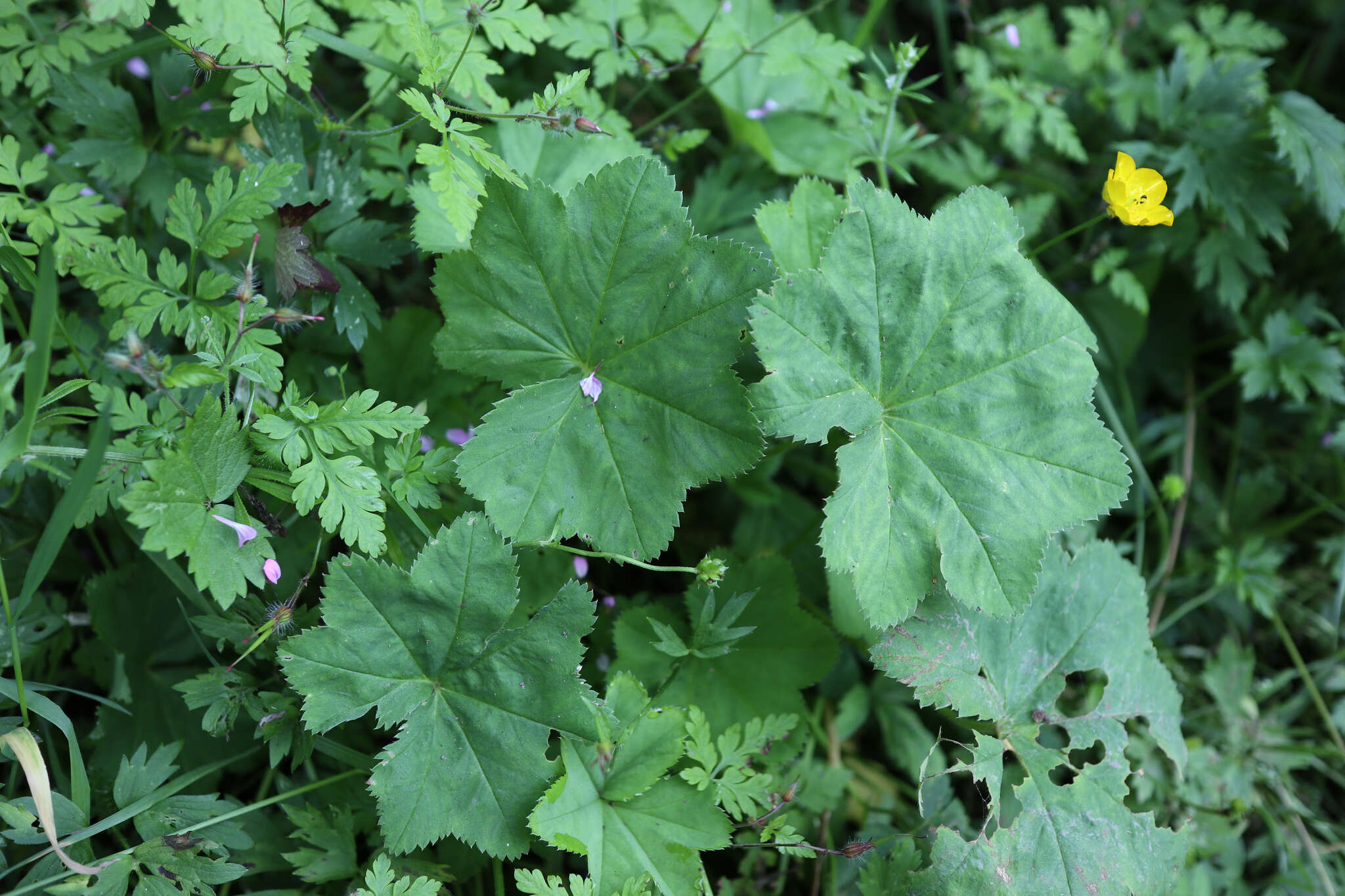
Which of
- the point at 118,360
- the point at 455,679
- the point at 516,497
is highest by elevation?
the point at 118,360

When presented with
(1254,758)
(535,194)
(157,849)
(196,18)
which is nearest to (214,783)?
Answer: (157,849)

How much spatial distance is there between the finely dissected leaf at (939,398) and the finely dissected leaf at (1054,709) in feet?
0.95

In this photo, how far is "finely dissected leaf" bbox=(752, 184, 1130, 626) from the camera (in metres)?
2.31

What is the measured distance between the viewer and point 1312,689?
11.7 ft

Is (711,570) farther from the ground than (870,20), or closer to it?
closer to it

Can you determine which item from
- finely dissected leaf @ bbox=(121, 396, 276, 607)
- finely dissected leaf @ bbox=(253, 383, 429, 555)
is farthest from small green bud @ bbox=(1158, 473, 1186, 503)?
finely dissected leaf @ bbox=(121, 396, 276, 607)

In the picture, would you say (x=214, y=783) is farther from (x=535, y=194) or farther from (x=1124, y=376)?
(x=1124, y=376)

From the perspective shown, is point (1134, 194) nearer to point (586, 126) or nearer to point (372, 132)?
point (586, 126)

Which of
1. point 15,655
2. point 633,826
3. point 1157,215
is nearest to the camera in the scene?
point 15,655

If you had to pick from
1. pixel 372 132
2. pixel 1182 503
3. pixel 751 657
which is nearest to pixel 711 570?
pixel 751 657

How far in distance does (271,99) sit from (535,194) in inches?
37.5

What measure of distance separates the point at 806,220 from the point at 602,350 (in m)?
0.80

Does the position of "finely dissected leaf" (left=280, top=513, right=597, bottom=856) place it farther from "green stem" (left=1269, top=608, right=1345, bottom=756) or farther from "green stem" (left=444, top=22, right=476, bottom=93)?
"green stem" (left=1269, top=608, right=1345, bottom=756)

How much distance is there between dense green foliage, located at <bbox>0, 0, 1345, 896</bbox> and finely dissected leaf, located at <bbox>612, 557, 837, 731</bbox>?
0.04 feet
